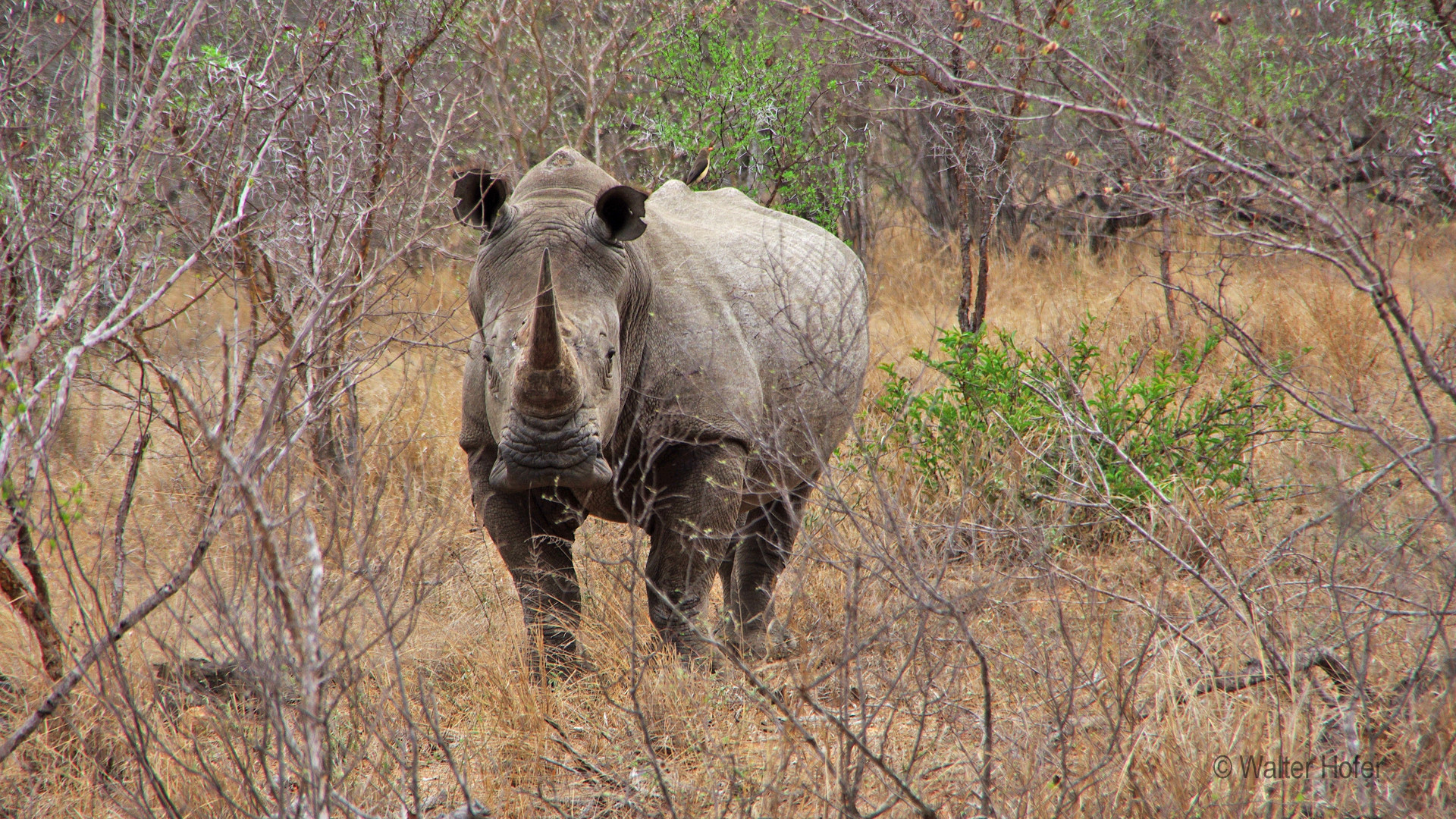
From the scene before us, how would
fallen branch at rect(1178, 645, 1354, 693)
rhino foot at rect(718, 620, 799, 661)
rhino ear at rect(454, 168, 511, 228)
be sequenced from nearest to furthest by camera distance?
fallen branch at rect(1178, 645, 1354, 693)
rhino ear at rect(454, 168, 511, 228)
rhino foot at rect(718, 620, 799, 661)

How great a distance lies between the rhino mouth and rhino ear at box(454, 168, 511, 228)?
0.82 meters

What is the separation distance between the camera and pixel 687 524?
3994mm

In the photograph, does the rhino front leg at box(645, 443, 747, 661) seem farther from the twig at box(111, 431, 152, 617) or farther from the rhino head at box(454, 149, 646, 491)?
the twig at box(111, 431, 152, 617)

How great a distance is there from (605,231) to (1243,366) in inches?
150

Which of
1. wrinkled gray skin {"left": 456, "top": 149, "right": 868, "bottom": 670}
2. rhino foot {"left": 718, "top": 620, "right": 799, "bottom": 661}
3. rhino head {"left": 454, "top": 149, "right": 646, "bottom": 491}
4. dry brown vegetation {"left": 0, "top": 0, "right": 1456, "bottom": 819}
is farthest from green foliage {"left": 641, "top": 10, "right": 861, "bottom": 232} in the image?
rhino head {"left": 454, "top": 149, "right": 646, "bottom": 491}

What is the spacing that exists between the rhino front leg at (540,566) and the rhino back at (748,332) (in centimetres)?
54

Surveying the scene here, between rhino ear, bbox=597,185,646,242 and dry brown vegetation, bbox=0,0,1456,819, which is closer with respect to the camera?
dry brown vegetation, bbox=0,0,1456,819

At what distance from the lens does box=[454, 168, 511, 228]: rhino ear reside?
3770 mm

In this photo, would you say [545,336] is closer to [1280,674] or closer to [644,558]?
[1280,674]

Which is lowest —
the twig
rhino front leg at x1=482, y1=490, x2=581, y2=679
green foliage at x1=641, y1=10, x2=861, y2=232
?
rhino front leg at x1=482, y1=490, x2=581, y2=679

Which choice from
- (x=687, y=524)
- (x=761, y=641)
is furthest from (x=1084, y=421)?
(x=687, y=524)

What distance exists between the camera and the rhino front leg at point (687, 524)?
3.99 meters

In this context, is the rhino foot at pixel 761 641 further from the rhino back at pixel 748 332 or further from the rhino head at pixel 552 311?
the rhino head at pixel 552 311

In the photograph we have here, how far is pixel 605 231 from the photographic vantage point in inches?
148
